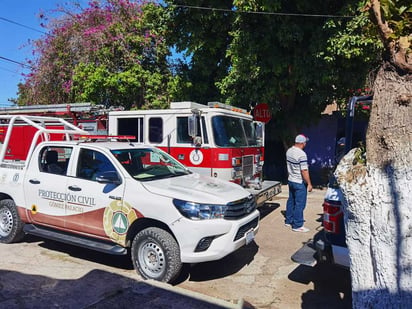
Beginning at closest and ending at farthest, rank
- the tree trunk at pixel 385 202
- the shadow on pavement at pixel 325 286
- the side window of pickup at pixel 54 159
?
the tree trunk at pixel 385 202
the shadow on pavement at pixel 325 286
the side window of pickup at pixel 54 159

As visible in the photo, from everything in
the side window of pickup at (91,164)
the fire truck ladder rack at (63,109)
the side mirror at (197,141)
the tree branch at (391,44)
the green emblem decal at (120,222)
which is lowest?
the green emblem decal at (120,222)

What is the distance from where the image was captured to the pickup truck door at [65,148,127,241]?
15.4ft

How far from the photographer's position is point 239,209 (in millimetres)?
4629

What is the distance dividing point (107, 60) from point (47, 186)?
1013cm

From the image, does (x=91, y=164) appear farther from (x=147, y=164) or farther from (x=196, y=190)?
(x=196, y=190)

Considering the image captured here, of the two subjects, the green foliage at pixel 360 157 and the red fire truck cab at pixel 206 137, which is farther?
the red fire truck cab at pixel 206 137

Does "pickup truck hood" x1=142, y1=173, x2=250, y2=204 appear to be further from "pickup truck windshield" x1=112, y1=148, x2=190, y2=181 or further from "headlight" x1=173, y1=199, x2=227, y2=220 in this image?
"pickup truck windshield" x1=112, y1=148, x2=190, y2=181

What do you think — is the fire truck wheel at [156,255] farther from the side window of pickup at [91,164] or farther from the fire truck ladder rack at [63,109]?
the fire truck ladder rack at [63,109]

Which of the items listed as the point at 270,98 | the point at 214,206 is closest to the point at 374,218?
the point at 214,206

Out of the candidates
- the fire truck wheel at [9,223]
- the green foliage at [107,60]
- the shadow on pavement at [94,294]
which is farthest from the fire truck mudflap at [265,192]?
the green foliage at [107,60]

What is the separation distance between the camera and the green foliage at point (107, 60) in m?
13.7

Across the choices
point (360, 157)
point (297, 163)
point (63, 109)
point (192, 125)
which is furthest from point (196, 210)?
point (63, 109)

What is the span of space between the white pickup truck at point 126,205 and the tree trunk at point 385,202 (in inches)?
85.6

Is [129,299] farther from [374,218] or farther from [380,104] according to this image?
[380,104]
